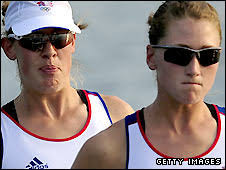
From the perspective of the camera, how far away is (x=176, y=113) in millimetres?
→ 6828

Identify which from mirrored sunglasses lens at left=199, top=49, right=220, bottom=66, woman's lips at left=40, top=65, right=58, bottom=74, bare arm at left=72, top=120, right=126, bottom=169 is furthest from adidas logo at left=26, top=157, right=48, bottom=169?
mirrored sunglasses lens at left=199, top=49, right=220, bottom=66

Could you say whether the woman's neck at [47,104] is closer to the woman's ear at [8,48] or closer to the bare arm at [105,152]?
the woman's ear at [8,48]

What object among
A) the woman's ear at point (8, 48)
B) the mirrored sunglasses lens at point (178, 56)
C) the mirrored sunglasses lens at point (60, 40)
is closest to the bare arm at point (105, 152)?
the mirrored sunglasses lens at point (178, 56)

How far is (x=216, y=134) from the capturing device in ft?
22.6

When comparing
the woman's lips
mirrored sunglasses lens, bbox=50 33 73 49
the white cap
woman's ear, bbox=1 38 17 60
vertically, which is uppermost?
the white cap

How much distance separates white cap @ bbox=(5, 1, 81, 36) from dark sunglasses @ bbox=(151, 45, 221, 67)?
2.36 m

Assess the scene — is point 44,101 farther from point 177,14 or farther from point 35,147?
point 177,14

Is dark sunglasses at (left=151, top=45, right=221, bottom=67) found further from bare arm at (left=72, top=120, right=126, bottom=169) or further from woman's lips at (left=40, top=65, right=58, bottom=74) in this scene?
woman's lips at (left=40, top=65, right=58, bottom=74)

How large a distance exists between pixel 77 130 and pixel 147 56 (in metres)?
2.14

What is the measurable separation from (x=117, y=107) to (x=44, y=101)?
112 centimetres

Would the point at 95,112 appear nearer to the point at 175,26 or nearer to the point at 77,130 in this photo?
the point at 77,130

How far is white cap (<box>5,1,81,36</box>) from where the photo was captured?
336 inches

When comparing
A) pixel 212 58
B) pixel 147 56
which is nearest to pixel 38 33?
pixel 147 56

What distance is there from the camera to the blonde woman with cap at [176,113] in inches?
258
